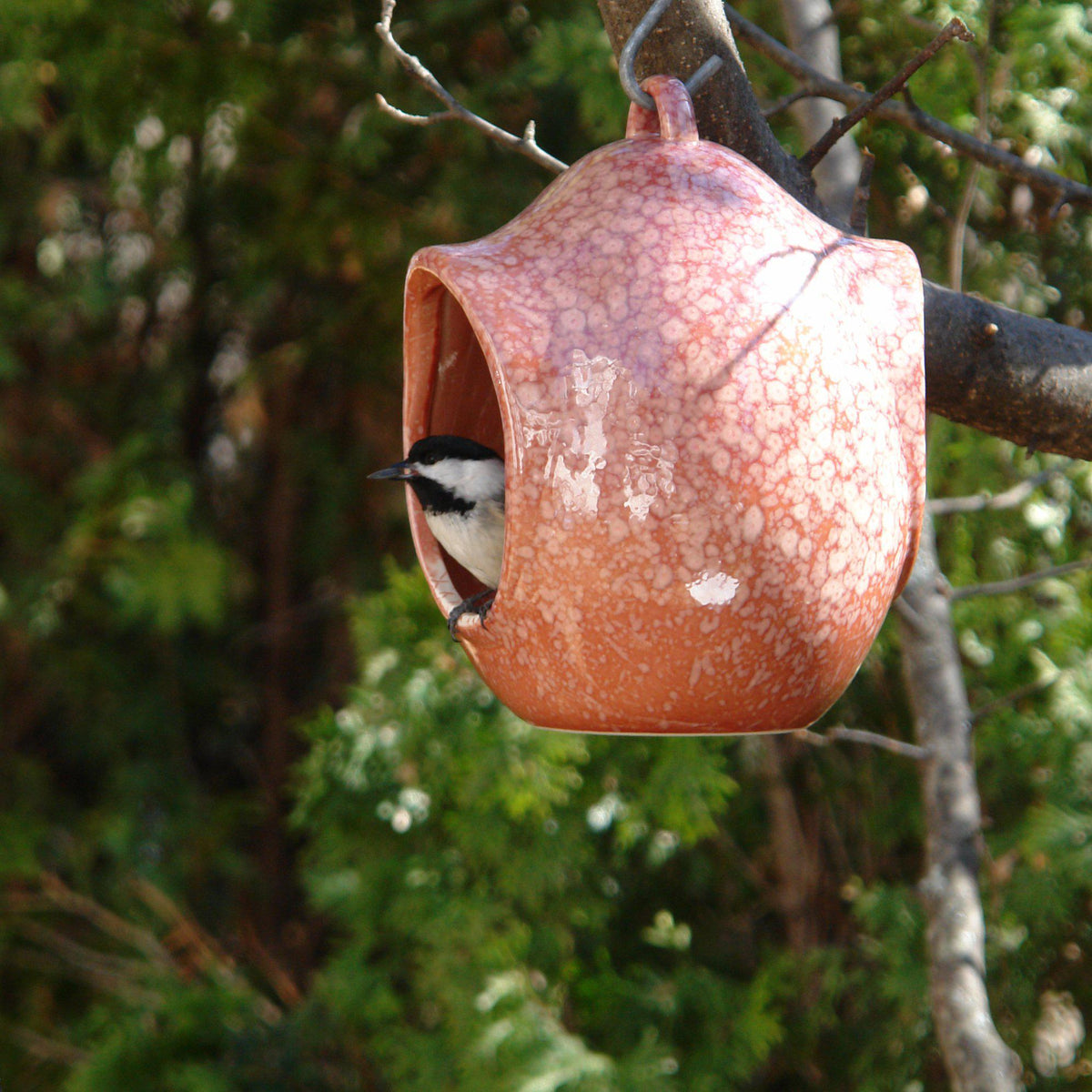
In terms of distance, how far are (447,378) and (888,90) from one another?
0.48m

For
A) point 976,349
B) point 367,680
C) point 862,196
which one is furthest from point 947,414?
point 367,680

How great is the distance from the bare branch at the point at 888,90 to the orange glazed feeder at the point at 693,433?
181mm

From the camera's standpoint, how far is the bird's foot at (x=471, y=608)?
961mm

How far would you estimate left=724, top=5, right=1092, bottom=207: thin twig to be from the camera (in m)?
1.14

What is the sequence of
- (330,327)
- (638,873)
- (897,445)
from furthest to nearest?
(330,327) < (638,873) < (897,445)

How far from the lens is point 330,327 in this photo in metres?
2.73

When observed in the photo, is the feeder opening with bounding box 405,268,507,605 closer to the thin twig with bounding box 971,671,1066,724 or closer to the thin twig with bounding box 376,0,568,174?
the thin twig with bounding box 376,0,568,174

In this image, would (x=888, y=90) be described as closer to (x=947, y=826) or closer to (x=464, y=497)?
(x=464, y=497)

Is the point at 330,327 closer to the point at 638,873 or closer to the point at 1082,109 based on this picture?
the point at 638,873

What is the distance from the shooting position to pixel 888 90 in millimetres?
981

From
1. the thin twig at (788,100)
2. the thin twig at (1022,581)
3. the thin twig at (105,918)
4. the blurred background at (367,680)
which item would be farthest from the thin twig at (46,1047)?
the thin twig at (788,100)

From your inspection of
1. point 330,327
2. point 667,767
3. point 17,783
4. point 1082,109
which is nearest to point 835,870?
point 667,767

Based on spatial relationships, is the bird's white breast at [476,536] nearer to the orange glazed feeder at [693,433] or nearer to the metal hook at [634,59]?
the orange glazed feeder at [693,433]

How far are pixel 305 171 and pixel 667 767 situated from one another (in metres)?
1.45
